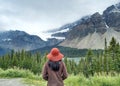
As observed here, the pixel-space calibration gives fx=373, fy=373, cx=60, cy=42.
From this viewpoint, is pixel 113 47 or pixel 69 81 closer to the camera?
pixel 69 81

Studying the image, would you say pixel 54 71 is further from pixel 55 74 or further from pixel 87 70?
pixel 87 70

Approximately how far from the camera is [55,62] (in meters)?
13.0

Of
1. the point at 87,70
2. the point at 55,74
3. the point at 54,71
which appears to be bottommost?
the point at 87,70

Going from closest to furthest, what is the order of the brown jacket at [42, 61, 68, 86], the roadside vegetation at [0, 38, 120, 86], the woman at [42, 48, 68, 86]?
the woman at [42, 48, 68, 86] < the brown jacket at [42, 61, 68, 86] < the roadside vegetation at [0, 38, 120, 86]

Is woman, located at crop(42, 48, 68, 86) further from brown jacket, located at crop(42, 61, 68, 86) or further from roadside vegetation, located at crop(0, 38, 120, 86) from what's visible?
roadside vegetation, located at crop(0, 38, 120, 86)

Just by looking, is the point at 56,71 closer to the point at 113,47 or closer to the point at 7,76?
the point at 7,76

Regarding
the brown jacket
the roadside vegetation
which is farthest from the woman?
the roadside vegetation

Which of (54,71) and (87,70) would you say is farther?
(87,70)

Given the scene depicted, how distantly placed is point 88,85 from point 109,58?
99.0 metres

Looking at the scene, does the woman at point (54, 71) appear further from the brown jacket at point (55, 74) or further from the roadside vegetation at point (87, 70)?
the roadside vegetation at point (87, 70)

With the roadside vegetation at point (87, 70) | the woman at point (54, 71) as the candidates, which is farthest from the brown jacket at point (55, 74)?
the roadside vegetation at point (87, 70)

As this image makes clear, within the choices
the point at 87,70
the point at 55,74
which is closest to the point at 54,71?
the point at 55,74

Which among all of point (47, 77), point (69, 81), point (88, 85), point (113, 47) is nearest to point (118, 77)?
point (88, 85)

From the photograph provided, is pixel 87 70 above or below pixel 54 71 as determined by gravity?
below
